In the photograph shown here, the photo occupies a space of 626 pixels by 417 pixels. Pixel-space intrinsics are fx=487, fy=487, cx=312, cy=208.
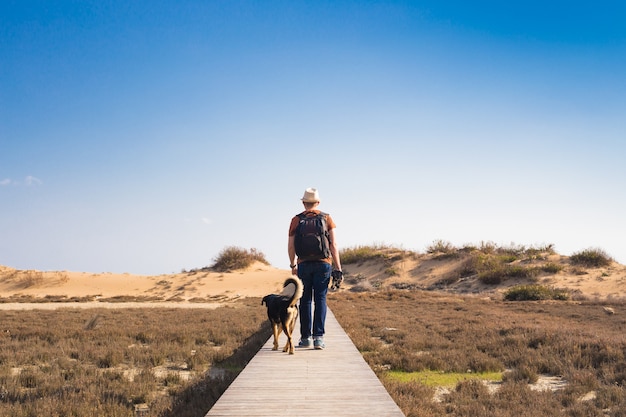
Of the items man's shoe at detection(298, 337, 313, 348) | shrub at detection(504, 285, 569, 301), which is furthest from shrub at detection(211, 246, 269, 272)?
man's shoe at detection(298, 337, 313, 348)

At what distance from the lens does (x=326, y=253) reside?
7.96m

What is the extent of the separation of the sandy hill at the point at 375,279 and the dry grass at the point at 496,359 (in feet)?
35.0

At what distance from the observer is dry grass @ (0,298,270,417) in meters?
6.74

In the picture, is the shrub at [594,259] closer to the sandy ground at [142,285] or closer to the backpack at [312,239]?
the sandy ground at [142,285]

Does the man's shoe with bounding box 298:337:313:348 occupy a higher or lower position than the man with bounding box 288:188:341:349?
lower

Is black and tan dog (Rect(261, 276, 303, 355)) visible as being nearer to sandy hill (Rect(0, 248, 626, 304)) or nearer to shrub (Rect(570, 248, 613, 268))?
sandy hill (Rect(0, 248, 626, 304))

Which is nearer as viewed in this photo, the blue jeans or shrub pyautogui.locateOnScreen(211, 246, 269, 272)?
the blue jeans

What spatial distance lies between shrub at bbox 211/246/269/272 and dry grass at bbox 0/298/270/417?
75.1 ft

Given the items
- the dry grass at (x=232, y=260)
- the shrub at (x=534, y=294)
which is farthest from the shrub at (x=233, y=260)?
the shrub at (x=534, y=294)

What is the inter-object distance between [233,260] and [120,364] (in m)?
31.0

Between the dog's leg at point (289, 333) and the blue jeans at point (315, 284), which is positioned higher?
the blue jeans at point (315, 284)

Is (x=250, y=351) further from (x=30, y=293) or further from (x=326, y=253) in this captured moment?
(x=30, y=293)

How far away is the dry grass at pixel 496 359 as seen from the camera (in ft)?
A: 22.4

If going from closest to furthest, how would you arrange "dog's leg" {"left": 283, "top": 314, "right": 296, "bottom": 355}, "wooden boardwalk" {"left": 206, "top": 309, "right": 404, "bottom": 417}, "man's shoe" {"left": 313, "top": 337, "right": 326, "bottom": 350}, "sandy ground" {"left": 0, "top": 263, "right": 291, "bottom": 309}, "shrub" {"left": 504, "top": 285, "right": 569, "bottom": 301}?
"wooden boardwalk" {"left": 206, "top": 309, "right": 404, "bottom": 417}, "dog's leg" {"left": 283, "top": 314, "right": 296, "bottom": 355}, "man's shoe" {"left": 313, "top": 337, "right": 326, "bottom": 350}, "shrub" {"left": 504, "top": 285, "right": 569, "bottom": 301}, "sandy ground" {"left": 0, "top": 263, "right": 291, "bottom": 309}
